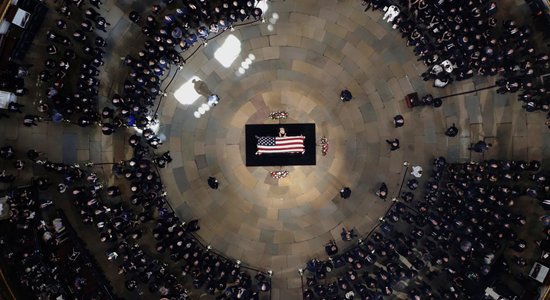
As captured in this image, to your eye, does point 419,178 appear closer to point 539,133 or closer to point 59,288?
point 539,133

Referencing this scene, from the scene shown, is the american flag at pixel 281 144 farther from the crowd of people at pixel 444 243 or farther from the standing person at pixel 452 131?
the standing person at pixel 452 131

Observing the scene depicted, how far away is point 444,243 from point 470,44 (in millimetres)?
9910

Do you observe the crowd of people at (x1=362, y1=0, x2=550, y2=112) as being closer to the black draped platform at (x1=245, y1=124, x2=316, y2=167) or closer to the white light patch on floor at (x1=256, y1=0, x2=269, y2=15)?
the white light patch on floor at (x1=256, y1=0, x2=269, y2=15)

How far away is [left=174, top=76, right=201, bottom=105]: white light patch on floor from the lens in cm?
2150

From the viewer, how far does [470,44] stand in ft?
65.1

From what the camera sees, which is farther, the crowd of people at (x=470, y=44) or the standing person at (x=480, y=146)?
the standing person at (x=480, y=146)

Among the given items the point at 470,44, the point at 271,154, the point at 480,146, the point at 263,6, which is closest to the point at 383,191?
the point at 480,146

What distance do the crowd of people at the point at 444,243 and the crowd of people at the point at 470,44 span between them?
426 centimetres

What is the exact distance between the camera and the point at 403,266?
20.8m

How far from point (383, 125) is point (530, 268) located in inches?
408

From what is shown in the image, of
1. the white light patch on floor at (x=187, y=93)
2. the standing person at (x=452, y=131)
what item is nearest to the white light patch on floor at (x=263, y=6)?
the white light patch on floor at (x=187, y=93)

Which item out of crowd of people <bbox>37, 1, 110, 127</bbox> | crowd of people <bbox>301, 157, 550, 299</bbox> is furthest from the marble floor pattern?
crowd of people <bbox>37, 1, 110, 127</bbox>

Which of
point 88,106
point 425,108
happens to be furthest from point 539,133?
point 88,106

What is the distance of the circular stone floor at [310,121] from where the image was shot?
21.6 meters
